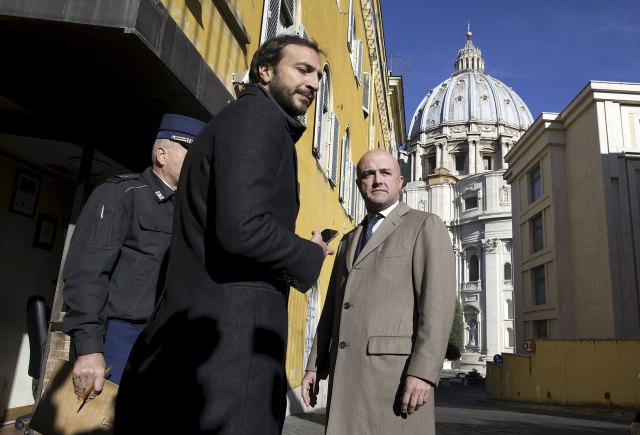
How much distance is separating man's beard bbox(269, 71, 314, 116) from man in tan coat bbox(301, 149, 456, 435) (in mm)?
1103

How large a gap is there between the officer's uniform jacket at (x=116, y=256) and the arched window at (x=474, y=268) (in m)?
61.7

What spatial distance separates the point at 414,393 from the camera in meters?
2.23

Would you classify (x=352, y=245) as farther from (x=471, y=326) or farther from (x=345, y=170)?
(x=471, y=326)

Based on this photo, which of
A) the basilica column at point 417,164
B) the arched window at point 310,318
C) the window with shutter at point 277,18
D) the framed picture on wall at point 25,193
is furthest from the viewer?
the basilica column at point 417,164

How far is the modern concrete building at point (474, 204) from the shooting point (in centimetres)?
5722

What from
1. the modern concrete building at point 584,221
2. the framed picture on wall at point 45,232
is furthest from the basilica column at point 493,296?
the framed picture on wall at point 45,232

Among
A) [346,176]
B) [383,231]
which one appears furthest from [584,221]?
[383,231]

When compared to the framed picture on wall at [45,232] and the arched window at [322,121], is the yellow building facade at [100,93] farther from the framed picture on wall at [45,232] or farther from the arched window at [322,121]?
the arched window at [322,121]

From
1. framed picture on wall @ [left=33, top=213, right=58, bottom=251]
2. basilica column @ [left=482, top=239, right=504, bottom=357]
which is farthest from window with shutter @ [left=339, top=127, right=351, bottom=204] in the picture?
basilica column @ [left=482, top=239, right=504, bottom=357]

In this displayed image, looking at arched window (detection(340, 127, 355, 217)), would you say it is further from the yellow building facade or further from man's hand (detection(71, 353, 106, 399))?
man's hand (detection(71, 353, 106, 399))

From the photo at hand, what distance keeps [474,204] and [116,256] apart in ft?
204

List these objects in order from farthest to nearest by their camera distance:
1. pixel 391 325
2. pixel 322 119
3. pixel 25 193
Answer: pixel 322 119
pixel 25 193
pixel 391 325

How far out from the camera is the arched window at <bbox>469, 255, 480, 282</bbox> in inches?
2409

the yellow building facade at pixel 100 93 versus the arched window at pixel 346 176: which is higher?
the arched window at pixel 346 176
